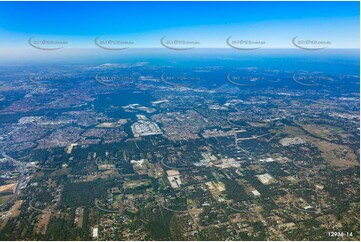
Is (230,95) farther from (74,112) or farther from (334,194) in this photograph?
(334,194)

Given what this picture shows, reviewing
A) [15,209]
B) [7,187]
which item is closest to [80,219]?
[15,209]

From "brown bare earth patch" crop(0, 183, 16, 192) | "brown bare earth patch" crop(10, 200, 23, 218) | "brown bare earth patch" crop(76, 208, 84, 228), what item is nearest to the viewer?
"brown bare earth patch" crop(76, 208, 84, 228)

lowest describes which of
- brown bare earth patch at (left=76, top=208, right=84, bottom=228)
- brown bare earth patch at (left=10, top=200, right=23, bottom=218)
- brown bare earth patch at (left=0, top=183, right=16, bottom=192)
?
brown bare earth patch at (left=76, top=208, right=84, bottom=228)

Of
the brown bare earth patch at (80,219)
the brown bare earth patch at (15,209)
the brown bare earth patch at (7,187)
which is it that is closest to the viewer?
the brown bare earth patch at (80,219)

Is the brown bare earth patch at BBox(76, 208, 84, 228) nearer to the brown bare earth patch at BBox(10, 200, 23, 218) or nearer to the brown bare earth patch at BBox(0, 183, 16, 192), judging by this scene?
the brown bare earth patch at BBox(10, 200, 23, 218)

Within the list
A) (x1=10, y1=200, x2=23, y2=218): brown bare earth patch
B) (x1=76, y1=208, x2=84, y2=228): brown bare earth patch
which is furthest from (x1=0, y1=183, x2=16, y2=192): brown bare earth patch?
(x1=76, y1=208, x2=84, y2=228): brown bare earth patch

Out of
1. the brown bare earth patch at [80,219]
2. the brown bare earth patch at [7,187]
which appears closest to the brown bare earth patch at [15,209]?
the brown bare earth patch at [7,187]

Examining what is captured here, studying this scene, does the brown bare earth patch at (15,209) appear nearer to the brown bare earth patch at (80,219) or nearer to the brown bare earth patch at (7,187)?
the brown bare earth patch at (7,187)

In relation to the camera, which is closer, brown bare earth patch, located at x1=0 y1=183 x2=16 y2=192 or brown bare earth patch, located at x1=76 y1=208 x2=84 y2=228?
brown bare earth patch, located at x1=76 y1=208 x2=84 y2=228

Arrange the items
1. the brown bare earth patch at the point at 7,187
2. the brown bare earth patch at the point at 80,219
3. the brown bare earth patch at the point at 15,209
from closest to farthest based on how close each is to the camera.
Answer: the brown bare earth patch at the point at 80,219
the brown bare earth patch at the point at 15,209
the brown bare earth patch at the point at 7,187

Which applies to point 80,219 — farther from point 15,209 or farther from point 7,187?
point 7,187

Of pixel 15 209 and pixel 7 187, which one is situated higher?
pixel 15 209

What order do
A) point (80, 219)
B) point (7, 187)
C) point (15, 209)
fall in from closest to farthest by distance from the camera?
point (80, 219), point (15, 209), point (7, 187)
